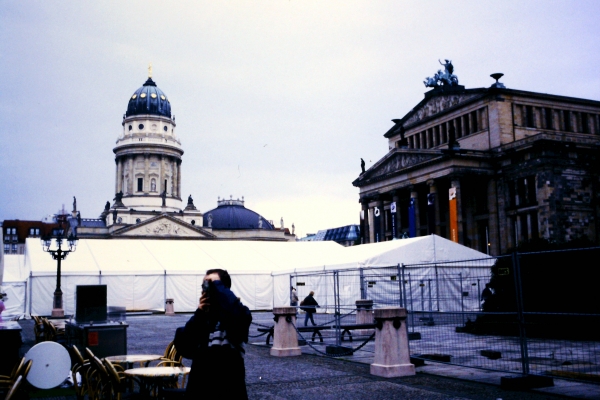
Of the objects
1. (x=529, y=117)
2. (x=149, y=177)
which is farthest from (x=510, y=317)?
(x=149, y=177)

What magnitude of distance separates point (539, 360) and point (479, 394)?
452 cm

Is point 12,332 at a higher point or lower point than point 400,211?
lower

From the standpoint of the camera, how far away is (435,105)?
6988cm

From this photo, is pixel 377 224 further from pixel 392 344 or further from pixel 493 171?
pixel 392 344

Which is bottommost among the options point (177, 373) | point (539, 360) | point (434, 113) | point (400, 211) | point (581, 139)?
point (539, 360)

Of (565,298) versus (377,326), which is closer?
(377,326)

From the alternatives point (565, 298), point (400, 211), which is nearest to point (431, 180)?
point (400, 211)

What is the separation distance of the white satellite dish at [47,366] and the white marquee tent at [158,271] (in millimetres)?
26262

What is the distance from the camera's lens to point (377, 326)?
12195 mm

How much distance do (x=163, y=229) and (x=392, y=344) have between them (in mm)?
91531

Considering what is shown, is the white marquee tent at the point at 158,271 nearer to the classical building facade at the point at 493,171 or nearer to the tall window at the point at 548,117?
the classical building facade at the point at 493,171

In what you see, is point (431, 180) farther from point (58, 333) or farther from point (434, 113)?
point (58, 333)

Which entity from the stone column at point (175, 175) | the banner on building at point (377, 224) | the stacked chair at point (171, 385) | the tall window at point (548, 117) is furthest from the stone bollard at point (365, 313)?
the stone column at point (175, 175)

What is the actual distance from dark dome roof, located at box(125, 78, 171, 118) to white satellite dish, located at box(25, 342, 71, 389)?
383 feet
